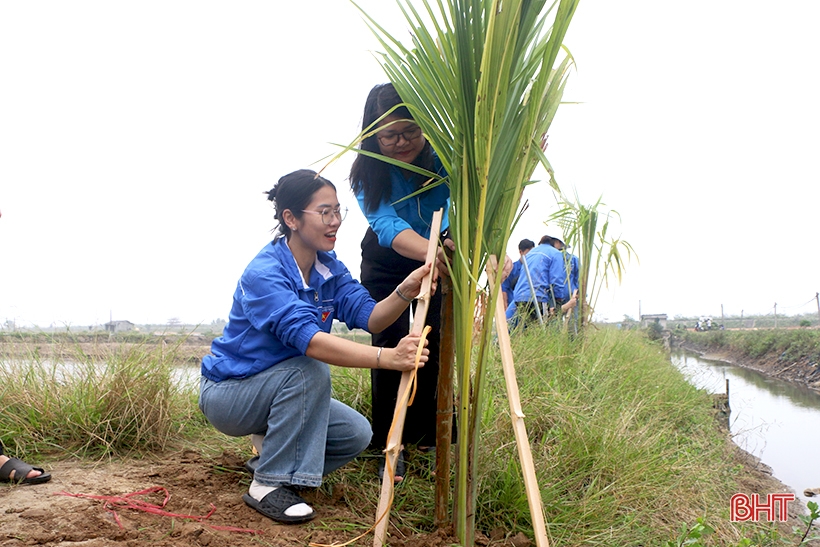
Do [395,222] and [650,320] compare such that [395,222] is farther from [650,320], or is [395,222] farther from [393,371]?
[650,320]

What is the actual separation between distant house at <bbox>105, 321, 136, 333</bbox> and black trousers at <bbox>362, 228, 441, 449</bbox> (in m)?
1.87

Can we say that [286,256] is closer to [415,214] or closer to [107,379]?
[415,214]

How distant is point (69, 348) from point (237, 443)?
1.26 meters

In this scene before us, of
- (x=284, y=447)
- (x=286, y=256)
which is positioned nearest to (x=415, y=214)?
(x=286, y=256)

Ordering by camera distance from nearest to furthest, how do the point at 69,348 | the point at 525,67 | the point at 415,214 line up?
the point at 525,67 < the point at 415,214 < the point at 69,348

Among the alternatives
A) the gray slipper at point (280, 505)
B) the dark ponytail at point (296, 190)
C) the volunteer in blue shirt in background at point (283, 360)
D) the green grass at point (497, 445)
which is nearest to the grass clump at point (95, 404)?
the green grass at point (497, 445)

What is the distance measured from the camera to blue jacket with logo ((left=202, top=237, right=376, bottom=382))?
185 cm

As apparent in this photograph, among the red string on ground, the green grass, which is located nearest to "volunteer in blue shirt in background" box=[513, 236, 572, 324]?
the green grass

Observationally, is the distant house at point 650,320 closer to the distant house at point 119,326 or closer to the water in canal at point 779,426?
the water in canal at point 779,426

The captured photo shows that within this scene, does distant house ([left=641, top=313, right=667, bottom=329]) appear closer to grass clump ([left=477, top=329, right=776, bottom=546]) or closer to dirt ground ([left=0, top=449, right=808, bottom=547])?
grass clump ([left=477, top=329, right=776, bottom=546])

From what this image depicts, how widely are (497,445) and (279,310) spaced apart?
1.05 m

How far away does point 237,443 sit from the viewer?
283cm

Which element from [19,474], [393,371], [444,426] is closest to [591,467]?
[393,371]

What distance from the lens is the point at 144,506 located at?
1.94m
